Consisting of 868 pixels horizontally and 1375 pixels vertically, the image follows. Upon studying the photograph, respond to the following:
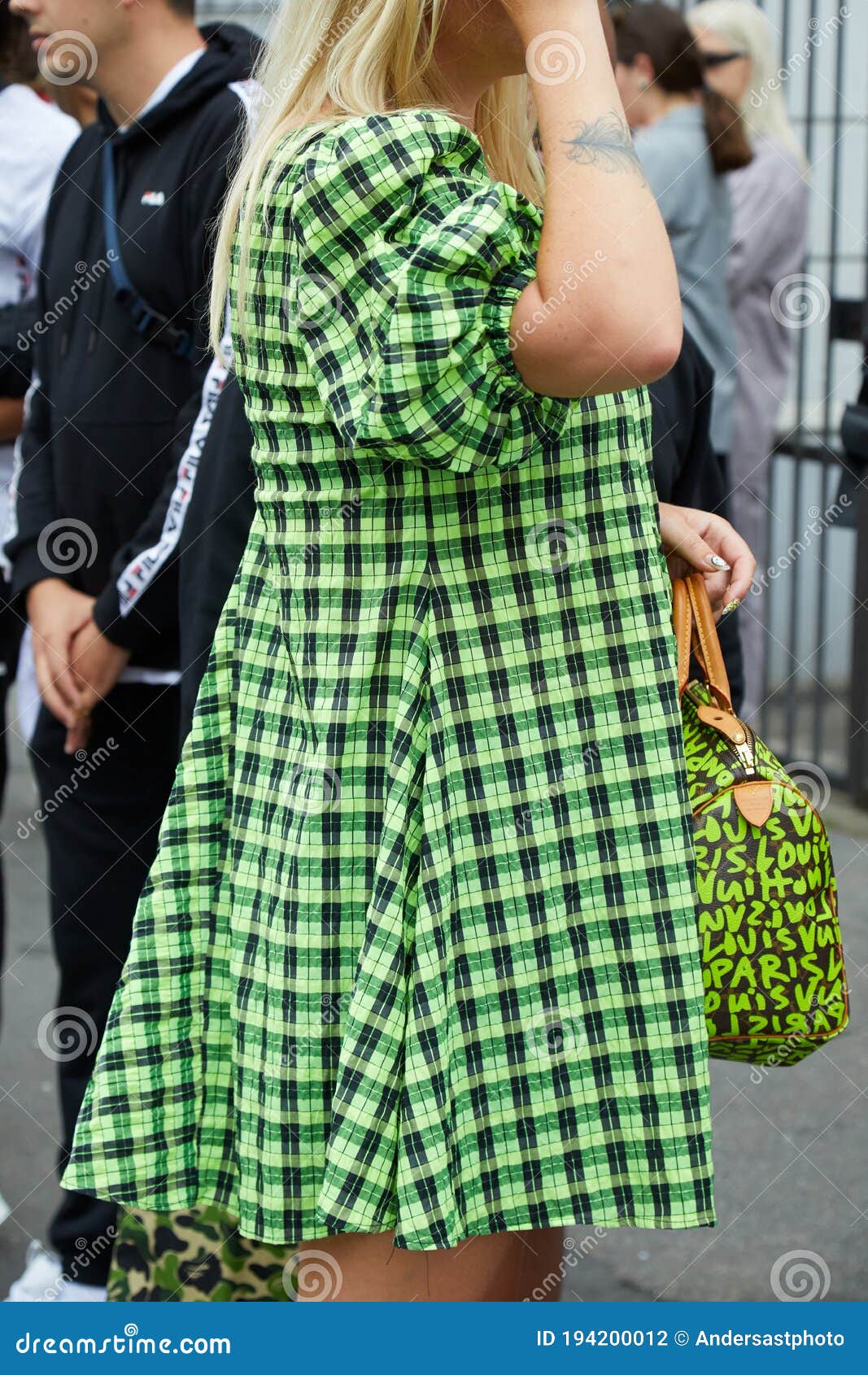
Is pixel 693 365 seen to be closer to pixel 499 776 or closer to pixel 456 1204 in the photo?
pixel 499 776

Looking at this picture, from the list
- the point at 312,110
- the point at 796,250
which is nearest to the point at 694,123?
the point at 796,250

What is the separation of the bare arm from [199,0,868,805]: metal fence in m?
3.28

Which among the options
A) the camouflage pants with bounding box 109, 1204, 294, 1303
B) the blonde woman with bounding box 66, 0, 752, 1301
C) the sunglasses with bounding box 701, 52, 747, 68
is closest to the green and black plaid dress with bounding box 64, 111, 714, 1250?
the blonde woman with bounding box 66, 0, 752, 1301

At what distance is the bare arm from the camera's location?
4.73ft

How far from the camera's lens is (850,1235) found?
3061mm

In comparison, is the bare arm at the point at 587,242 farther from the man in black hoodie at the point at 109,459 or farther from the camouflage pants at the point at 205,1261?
the camouflage pants at the point at 205,1261

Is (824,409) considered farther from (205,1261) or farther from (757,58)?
(205,1261)

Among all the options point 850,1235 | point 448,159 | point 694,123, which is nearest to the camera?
point 448,159

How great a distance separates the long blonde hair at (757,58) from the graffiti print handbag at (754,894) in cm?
373

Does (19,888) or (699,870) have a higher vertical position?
(699,870)

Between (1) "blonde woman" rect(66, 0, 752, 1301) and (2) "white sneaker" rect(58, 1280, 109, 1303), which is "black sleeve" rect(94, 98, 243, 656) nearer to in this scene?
(1) "blonde woman" rect(66, 0, 752, 1301)

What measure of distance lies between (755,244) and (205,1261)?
12.1 ft

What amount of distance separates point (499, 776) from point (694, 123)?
3.31 m

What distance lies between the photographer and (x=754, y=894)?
1701 mm
